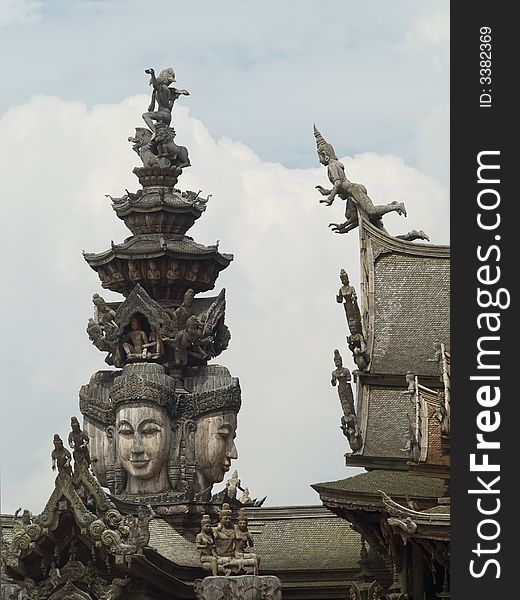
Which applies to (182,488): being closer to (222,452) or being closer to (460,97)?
(222,452)

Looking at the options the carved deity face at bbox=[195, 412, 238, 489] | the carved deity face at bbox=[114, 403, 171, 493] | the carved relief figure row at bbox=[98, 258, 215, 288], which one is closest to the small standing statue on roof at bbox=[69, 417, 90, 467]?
the carved deity face at bbox=[114, 403, 171, 493]

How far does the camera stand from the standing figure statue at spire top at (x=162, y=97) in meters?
46.6

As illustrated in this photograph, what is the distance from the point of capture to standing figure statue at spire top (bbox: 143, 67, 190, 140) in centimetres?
4662

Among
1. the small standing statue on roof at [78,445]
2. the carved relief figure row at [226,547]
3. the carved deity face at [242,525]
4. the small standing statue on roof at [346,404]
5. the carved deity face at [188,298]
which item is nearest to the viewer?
the carved relief figure row at [226,547]

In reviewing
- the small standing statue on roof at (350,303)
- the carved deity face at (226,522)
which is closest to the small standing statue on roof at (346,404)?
the small standing statue on roof at (350,303)

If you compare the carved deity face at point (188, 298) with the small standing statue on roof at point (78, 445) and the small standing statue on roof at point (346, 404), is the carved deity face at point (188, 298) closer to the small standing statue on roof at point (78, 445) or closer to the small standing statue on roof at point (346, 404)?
the small standing statue on roof at point (346, 404)

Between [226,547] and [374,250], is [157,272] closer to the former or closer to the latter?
[374,250]

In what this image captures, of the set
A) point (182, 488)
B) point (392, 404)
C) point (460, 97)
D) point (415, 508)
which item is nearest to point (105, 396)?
point (182, 488)

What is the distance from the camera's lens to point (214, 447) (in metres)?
44.0

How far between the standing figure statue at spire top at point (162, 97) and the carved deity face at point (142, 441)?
6.15m

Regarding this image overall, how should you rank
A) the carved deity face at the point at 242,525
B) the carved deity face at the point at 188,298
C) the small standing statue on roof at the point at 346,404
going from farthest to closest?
the carved deity face at the point at 188,298 < the small standing statue on roof at the point at 346,404 < the carved deity face at the point at 242,525

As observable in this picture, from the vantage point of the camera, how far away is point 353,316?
43.8 m

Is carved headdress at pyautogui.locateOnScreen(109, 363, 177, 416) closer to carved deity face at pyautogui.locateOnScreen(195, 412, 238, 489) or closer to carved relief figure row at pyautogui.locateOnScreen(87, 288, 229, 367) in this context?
carved relief figure row at pyautogui.locateOnScreen(87, 288, 229, 367)

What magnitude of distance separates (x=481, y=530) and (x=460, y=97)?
15.5ft
